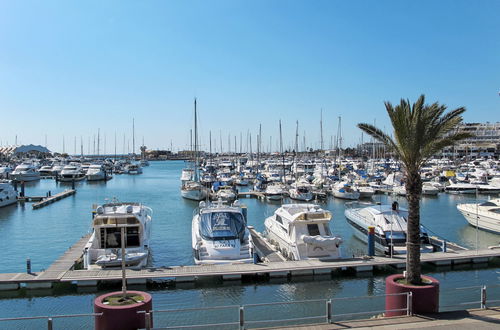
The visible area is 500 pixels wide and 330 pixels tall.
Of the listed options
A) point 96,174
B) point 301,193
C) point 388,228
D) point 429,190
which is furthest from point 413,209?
point 96,174

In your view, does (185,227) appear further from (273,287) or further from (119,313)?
(119,313)

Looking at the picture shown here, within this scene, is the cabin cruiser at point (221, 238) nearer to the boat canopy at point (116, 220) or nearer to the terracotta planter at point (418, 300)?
the boat canopy at point (116, 220)

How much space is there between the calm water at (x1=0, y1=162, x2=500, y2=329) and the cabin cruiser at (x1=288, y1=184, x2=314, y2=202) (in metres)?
2.67

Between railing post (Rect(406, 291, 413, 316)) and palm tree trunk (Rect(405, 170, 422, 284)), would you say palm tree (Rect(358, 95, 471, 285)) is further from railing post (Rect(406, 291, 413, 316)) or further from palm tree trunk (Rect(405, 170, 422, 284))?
railing post (Rect(406, 291, 413, 316))

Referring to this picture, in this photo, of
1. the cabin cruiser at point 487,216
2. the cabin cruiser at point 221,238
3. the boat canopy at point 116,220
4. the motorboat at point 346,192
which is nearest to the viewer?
the cabin cruiser at point 221,238

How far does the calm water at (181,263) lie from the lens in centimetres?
2000

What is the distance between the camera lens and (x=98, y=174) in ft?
331

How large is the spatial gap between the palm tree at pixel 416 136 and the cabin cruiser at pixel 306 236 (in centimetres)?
975

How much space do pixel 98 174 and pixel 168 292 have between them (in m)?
84.4

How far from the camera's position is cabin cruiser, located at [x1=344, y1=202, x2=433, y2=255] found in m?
27.3

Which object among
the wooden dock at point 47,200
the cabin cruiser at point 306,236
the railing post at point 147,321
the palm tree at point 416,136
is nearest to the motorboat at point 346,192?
the cabin cruiser at point 306,236

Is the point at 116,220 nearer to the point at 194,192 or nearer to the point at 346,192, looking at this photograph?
the point at 194,192

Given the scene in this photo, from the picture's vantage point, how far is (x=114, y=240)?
85.5ft

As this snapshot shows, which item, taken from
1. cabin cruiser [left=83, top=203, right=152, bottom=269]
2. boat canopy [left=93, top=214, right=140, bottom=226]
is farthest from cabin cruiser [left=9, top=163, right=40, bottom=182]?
boat canopy [left=93, top=214, right=140, bottom=226]
